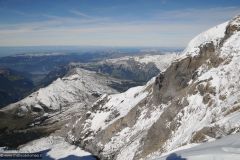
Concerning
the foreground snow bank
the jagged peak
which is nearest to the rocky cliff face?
the jagged peak

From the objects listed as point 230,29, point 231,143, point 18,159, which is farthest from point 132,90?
point 231,143

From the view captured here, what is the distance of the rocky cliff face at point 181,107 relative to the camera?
62.5m

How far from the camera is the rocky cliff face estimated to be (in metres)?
62.5

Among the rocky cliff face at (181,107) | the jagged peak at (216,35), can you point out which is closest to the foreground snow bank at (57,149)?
the rocky cliff face at (181,107)

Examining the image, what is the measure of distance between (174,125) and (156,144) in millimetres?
6122

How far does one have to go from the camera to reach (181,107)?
76000 mm

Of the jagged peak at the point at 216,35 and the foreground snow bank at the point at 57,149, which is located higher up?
the jagged peak at the point at 216,35

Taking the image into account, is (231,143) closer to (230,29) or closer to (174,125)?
(174,125)

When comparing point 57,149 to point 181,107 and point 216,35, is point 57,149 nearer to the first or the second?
point 181,107

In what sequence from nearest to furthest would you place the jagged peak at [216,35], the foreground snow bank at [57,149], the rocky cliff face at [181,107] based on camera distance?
the rocky cliff face at [181,107] → the jagged peak at [216,35] → the foreground snow bank at [57,149]

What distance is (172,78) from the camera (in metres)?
96.1

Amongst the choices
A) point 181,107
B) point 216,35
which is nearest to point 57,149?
point 181,107

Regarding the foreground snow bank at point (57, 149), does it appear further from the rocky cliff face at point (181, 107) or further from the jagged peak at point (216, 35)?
the jagged peak at point (216, 35)

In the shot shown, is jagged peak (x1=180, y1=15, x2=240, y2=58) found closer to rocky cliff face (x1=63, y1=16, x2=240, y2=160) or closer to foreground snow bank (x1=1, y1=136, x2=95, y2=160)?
rocky cliff face (x1=63, y1=16, x2=240, y2=160)
